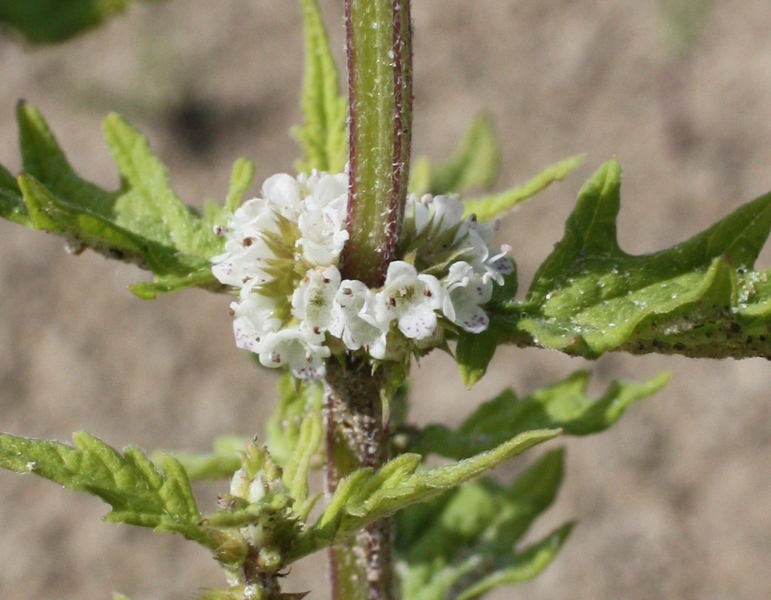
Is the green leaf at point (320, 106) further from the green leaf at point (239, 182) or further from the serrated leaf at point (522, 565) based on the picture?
the serrated leaf at point (522, 565)

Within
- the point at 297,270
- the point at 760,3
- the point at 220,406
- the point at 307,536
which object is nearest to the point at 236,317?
the point at 297,270

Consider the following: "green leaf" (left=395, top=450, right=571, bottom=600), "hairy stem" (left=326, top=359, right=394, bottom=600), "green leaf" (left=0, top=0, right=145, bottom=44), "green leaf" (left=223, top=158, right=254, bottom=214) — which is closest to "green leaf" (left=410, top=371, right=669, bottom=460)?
"hairy stem" (left=326, top=359, right=394, bottom=600)

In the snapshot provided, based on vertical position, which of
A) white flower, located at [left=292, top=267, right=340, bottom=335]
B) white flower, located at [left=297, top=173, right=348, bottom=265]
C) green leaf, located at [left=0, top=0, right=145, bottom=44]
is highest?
green leaf, located at [left=0, top=0, right=145, bottom=44]

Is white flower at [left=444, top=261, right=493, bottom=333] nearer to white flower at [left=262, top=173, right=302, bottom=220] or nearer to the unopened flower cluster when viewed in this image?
the unopened flower cluster

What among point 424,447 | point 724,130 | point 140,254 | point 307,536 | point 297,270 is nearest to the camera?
point 307,536

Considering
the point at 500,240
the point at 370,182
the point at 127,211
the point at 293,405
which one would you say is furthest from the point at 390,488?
the point at 500,240

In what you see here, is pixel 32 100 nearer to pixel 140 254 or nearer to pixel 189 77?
pixel 189 77
